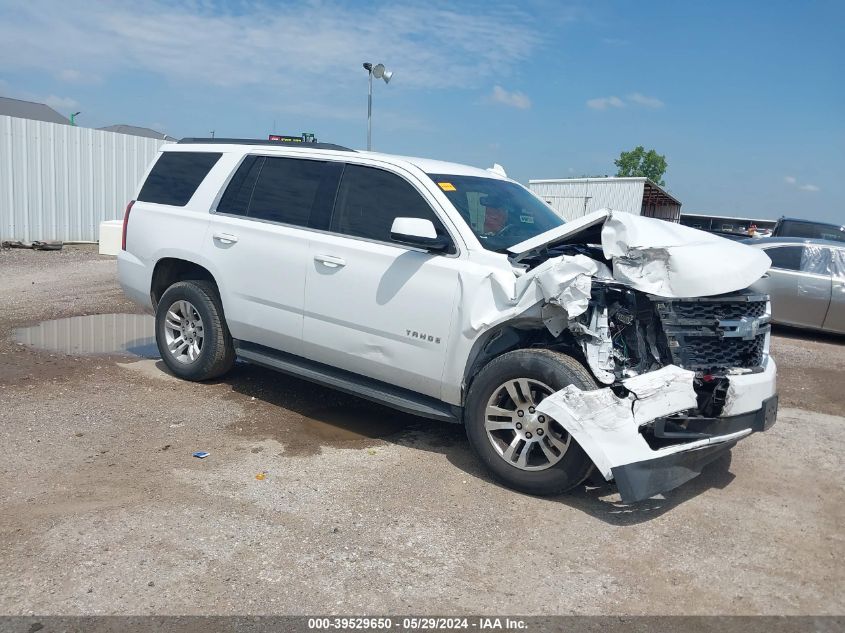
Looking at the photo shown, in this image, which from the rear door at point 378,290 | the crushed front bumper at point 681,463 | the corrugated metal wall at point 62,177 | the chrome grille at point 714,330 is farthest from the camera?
the corrugated metal wall at point 62,177

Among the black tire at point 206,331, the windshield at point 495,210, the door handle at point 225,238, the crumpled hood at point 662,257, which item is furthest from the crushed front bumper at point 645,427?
the black tire at point 206,331

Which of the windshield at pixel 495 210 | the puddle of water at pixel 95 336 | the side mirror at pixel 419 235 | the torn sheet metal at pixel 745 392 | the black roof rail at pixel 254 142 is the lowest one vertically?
the puddle of water at pixel 95 336

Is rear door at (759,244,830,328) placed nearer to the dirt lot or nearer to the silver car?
the silver car

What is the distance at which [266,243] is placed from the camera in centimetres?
559

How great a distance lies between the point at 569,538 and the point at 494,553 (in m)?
0.49

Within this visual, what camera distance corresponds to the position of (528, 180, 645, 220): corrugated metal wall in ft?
90.6

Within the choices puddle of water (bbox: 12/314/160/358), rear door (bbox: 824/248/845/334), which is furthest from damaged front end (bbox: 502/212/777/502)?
rear door (bbox: 824/248/845/334)

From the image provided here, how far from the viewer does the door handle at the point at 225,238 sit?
579 cm

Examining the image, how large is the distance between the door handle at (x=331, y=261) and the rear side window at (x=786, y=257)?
25.4 feet

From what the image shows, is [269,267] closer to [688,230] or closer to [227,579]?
[227,579]

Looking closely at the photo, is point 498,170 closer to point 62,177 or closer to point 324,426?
point 324,426

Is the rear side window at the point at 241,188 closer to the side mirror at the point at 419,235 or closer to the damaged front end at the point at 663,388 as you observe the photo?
the side mirror at the point at 419,235

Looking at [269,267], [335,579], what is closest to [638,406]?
[335,579]

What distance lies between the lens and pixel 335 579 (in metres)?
3.38
